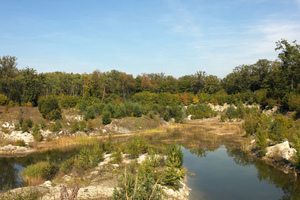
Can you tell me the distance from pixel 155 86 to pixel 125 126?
163 feet

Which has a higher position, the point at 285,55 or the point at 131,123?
the point at 285,55

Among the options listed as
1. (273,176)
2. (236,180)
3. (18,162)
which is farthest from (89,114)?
(273,176)

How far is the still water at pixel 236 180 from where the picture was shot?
13917 mm

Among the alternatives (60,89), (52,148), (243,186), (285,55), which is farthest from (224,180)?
(60,89)

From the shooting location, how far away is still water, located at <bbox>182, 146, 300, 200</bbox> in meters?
13.9

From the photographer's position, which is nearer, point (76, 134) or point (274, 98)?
point (76, 134)

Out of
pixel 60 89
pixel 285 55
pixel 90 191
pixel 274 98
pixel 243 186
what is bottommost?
pixel 243 186

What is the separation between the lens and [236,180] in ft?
54.0

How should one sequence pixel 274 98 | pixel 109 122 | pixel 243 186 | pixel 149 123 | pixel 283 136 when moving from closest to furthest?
pixel 243 186 → pixel 283 136 → pixel 109 122 → pixel 149 123 → pixel 274 98

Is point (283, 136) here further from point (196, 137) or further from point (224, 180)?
point (196, 137)

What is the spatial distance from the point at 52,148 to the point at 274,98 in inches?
1930

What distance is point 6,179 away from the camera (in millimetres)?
16828

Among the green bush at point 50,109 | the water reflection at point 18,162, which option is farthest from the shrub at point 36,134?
the water reflection at point 18,162

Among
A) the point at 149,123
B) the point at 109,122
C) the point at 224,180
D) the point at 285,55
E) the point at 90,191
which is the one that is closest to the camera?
the point at 90,191
